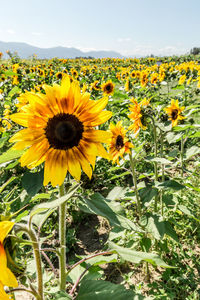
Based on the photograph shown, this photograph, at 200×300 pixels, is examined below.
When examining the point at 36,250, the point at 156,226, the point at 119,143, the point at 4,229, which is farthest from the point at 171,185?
the point at 4,229

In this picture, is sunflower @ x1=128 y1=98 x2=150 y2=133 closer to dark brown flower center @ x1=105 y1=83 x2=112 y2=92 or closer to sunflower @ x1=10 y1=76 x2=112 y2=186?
sunflower @ x1=10 y1=76 x2=112 y2=186

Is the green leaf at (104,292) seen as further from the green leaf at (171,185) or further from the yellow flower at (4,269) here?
the green leaf at (171,185)

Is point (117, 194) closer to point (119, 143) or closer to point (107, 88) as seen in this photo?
point (119, 143)

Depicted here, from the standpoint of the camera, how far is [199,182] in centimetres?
290

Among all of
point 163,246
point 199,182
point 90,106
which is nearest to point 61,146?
point 90,106

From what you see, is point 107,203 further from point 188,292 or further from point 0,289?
point 188,292

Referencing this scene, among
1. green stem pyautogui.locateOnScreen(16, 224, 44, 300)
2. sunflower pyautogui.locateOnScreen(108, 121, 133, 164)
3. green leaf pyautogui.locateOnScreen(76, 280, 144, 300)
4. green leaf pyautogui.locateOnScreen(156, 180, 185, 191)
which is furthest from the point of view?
sunflower pyautogui.locateOnScreen(108, 121, 133, 164)

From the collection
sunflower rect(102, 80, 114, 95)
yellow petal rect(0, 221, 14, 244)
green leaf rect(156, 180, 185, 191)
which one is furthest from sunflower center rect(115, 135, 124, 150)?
sunflower rect(102, 80, 114, 95)

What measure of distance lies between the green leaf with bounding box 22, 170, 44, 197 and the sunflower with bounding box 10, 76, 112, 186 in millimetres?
72

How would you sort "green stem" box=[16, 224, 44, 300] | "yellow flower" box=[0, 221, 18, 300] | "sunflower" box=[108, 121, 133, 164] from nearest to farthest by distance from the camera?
"yellow flower" box=[0, 221, 18, 300]
"green stem" box=[16, 224, 44, 300]
"sunflower" box=[108, 121, 133, 164]

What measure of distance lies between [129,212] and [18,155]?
1795 mm

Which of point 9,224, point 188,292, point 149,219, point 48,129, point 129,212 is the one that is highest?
point 48,129

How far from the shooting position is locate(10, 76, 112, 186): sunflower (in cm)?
87

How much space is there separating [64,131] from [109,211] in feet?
1.08
